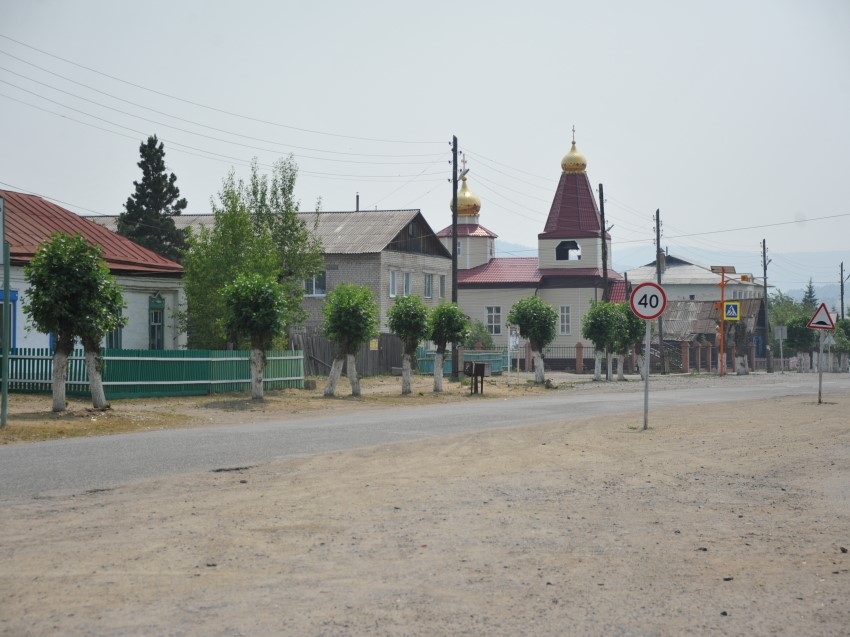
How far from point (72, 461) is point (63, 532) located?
18.3ft

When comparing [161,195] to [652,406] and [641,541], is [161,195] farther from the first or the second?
[641,541]

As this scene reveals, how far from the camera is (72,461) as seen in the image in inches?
571

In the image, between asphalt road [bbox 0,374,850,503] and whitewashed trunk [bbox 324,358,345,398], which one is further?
whitewashed trunk [bbox 324,358,345,398]

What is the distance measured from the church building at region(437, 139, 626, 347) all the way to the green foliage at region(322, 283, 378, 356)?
4040cm

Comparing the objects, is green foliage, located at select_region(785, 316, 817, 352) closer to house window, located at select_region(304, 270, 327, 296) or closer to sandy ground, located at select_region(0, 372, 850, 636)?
house window, located at select_region(304, 270, 327, 296)

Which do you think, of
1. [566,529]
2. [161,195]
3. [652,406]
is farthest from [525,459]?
[161,195]

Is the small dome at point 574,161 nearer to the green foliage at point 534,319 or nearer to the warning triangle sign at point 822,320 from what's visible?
the green foliage at point 534,319

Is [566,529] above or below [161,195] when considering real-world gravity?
below

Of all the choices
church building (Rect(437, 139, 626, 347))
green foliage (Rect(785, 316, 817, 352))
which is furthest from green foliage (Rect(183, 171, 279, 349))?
green foliage (Rect(785, 316, 817, 352))

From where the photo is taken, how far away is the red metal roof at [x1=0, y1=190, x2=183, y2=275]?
33875 mm

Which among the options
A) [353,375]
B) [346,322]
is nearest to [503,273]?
[353,375]

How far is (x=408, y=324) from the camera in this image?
36.0 meters

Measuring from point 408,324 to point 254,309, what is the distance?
7.58 meters

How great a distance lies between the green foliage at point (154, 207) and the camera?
57.7 meters
